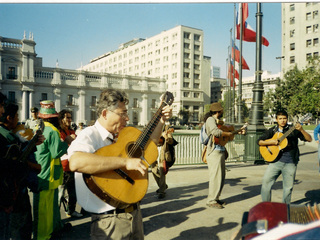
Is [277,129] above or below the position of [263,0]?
below

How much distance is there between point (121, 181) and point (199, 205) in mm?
3484

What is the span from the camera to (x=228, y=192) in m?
5.83

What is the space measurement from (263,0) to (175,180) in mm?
5267

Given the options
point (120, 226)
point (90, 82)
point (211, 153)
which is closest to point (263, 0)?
point (211, 153)

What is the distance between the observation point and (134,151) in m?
1.97

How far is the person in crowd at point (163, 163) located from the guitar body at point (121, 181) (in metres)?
3.53

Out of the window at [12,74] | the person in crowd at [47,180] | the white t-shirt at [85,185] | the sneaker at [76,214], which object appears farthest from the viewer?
the window at [12,74]

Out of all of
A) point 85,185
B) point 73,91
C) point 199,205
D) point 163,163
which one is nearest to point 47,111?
point 85,185

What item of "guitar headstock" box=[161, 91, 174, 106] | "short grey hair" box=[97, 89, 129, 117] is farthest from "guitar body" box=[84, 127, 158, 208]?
"guitar headstock" box=[161, 91, 174, 106]

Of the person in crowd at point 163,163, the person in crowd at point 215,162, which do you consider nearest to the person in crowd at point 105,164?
the person in crowd at point 215,162

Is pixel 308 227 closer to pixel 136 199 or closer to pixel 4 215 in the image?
pixel 136 199

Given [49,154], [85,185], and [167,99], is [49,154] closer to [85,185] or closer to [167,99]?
[85,185]

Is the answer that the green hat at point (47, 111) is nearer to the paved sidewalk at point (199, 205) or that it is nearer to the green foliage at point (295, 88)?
Result: the paved sidewalk at point (199, 205)

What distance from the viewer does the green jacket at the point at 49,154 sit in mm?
3229
